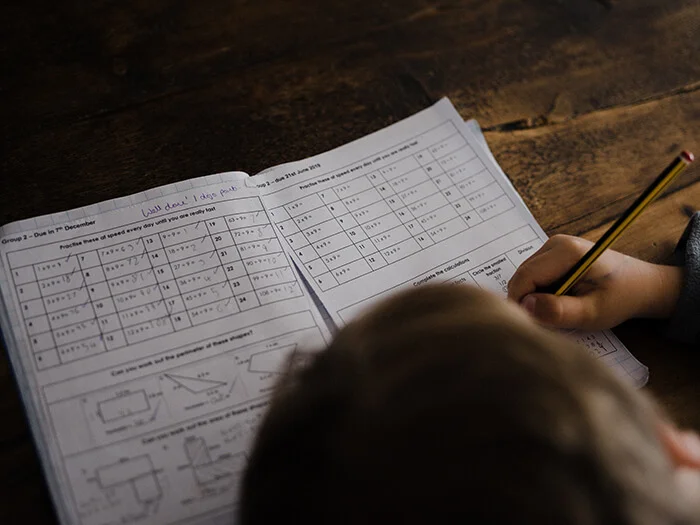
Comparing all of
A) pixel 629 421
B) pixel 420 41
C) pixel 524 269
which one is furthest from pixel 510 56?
pixel 629 421

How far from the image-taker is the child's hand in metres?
0.64

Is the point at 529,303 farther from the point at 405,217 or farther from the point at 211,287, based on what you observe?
the point at 211,287

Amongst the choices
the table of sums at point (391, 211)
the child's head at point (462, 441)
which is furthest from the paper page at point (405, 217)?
the child's head at point (462, 441)

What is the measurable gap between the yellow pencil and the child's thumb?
0.04 feet

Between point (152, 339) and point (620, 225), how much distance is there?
1.19 ft

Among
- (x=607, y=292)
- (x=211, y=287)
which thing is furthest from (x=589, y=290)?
(x=211, y=287)

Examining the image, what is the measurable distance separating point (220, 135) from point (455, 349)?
42 centimetres

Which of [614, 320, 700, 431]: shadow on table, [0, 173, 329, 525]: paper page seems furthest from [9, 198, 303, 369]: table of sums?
[614, 320, 700, 431]: shadow on table

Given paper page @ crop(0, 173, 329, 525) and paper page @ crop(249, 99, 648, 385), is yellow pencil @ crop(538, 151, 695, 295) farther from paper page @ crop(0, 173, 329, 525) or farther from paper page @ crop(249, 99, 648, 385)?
paper page @ crop(0, 173, 329, 525)

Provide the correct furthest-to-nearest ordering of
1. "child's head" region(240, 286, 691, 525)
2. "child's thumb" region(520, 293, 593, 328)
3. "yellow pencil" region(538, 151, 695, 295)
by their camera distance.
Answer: "child's thumb" region(520, 293, 593, 328)
"yellow pencil" region(538, 151, 695, 295)
"child's head" region(240, 286, 691, 525)

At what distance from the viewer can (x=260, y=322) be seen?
0.62 m

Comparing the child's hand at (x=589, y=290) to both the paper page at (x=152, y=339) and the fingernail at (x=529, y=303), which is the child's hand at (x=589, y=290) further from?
the paper page at (x=152, y=339)

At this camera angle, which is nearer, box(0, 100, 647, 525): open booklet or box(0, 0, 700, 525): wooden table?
box(0, 100, 647, 525): open booklet

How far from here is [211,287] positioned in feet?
2.09
